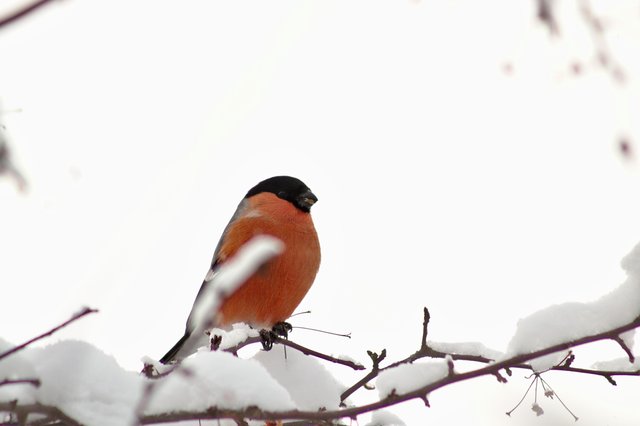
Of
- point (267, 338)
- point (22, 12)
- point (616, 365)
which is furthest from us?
point (267, 338)

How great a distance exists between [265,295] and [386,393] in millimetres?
2768

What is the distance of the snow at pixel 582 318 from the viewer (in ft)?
5.49

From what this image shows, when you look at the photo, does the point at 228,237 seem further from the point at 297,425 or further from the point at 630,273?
the point at 630,273

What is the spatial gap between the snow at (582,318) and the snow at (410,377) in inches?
6.7

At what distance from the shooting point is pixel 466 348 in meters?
2.22

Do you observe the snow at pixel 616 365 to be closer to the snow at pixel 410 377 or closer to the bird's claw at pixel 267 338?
the snow at pixel 410 377

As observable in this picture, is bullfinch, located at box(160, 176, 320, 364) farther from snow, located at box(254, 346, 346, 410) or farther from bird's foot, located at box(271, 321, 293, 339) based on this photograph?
snow, located at box(254, 346, 346, 410)

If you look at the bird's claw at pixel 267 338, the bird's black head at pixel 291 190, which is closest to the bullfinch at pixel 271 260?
the bird's black head at pixel 291 190

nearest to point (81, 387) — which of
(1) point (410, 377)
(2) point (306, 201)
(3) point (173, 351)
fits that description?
(1) point (410, 377)

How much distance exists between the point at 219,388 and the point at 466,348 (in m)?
0.96

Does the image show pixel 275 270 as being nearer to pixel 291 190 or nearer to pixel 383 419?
pixel 291 190

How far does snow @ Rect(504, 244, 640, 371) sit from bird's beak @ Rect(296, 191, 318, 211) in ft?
10.9

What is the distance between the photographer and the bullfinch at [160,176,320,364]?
431cm

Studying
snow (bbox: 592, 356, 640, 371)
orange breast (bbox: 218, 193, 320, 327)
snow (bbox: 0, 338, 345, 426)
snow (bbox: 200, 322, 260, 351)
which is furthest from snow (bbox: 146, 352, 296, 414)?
orange breast (bbox: 218, 193, 320, 327)
